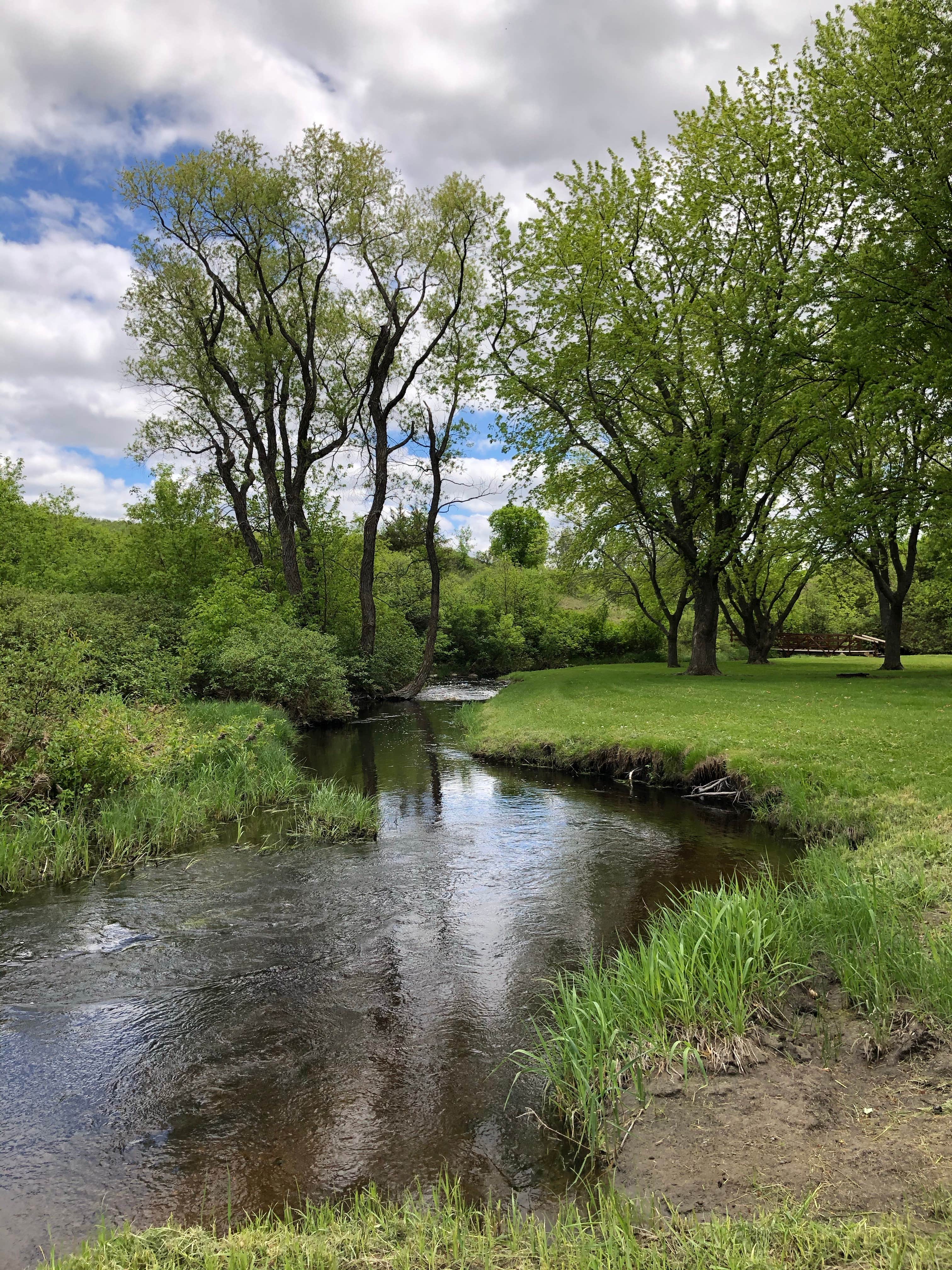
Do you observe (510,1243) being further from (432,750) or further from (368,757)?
(432,750)

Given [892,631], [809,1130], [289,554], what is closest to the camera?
[809,1130]

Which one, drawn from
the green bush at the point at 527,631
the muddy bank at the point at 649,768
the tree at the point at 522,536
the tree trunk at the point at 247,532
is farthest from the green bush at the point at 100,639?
the tree at the point at 522,536

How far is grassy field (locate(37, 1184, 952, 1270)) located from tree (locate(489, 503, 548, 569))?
72366 millimetres

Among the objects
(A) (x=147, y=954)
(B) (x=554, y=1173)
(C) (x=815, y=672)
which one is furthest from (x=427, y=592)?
(B) (x=554, y=1173)

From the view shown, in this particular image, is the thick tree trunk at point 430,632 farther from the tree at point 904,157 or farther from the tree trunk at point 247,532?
the tree at point 904,157

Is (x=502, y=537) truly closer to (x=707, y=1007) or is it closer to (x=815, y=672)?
(x=815, y=672)

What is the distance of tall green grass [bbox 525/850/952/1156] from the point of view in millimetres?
4367

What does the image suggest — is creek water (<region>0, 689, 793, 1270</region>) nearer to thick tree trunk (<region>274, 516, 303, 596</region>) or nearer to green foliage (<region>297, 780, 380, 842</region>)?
green foliage (<region>297, 780, 380, 842</region>)

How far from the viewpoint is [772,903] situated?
5766 mm

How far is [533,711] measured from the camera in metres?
21.3

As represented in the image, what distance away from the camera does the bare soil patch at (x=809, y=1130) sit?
3.25 metres

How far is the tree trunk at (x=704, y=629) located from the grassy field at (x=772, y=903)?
33.4 ft

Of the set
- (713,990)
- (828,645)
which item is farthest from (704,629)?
(828,645)

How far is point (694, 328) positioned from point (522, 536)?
50983 mm
